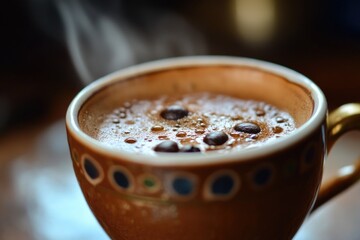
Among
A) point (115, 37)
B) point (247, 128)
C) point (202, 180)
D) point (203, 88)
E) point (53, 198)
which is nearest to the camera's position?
point (202, 180)

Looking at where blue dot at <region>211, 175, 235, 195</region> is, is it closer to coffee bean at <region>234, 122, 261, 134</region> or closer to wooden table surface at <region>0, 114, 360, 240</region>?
coffee bean at <region>234, 122, 261, 134</region>

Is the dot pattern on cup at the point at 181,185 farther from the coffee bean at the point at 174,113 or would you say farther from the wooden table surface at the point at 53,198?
the wooden table surface at the point at 53,198

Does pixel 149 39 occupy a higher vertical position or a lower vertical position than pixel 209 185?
lower

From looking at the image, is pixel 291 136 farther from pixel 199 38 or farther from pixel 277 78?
pixel 199 38

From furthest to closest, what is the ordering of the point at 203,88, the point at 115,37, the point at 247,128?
the point at 115,37, the point at 203,88, the point at 247,128

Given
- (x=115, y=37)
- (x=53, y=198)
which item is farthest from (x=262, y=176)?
(x=115, y=37)

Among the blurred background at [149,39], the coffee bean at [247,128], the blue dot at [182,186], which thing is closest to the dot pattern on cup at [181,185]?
the blue dot at [182,186]

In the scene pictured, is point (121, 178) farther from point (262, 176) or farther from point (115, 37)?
point (115, 37)
